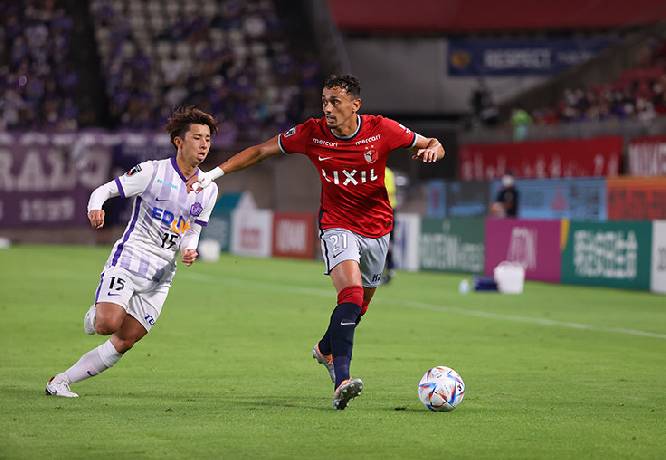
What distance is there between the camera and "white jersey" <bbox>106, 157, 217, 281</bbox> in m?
10.0

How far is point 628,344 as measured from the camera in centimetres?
1502

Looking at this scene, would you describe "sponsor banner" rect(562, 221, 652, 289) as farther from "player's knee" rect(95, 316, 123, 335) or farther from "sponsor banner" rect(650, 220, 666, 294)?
"player's knee" rect(95, 316, 123, 335)

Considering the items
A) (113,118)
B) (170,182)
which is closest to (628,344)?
(170,182)

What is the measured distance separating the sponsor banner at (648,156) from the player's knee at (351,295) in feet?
73.6

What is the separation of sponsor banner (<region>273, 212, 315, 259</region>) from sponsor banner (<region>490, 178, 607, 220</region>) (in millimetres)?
5822

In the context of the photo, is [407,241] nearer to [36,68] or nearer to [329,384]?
[36,68]

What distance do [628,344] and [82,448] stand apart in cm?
866

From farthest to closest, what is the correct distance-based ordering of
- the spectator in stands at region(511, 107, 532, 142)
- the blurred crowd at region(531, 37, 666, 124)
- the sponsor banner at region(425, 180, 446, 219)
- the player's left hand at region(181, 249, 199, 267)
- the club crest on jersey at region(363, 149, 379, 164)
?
the spectator in stands at region(511, 107, 532, 142) < the sponsor banner at region(425, 180, 446, 219) < the blurred crowd at region(531, 37, 666, 124) < the club crest on jersey at region(363, 149, 379, 164) < the player's left hand at region(181, 249, 199, 267)

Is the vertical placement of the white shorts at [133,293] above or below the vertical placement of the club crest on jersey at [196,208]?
below

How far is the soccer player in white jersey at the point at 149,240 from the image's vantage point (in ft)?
32.6

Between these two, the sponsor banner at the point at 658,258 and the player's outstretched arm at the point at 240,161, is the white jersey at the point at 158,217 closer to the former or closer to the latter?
the player's outstretched arm at the point at 240,161

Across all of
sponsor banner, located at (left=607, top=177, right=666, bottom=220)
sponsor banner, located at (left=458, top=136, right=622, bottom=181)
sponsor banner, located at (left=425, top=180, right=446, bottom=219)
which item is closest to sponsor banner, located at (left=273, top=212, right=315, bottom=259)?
sponsor banner, located at (left=425, top=180, right=446, bottom=219)

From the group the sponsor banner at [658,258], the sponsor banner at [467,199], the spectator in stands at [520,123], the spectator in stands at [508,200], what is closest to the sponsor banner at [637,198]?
the spectator in stands at [508,200]

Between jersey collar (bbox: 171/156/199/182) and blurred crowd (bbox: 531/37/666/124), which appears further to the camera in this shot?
blurred crowd (bbox: 531/37/666/124)
